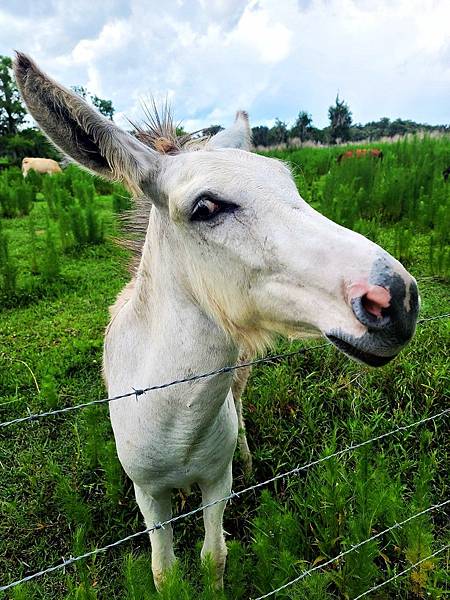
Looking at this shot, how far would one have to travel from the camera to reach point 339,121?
3003 centimetres

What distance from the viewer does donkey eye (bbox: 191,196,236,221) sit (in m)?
1.37

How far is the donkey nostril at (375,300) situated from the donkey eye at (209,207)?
0.50 metres

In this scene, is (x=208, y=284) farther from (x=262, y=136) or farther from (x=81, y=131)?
(x=262, y=136)

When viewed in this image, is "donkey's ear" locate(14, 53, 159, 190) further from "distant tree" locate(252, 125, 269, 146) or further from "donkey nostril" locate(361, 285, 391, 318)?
"distant tree" locate(252, 125, 269, 146)

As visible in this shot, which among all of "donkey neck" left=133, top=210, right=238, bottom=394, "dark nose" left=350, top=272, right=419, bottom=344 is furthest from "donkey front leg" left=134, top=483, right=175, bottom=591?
"dark nose" left=350, top=272, right=419, bottom=344

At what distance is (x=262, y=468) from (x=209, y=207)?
224 centimetres

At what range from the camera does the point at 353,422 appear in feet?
10.5

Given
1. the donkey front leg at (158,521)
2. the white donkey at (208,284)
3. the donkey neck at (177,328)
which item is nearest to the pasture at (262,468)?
the donkey front leg at (158,521)

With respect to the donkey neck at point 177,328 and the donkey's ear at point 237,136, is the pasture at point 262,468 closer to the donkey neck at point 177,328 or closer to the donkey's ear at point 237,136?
the donkey's ear at point 237,136

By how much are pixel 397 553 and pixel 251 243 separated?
2004 millimetres

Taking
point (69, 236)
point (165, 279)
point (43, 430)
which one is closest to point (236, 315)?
point (165, 279)

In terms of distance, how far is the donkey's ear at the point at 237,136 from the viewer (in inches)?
85.8

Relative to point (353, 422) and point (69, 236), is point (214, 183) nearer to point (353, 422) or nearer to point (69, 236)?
point (353, 422)

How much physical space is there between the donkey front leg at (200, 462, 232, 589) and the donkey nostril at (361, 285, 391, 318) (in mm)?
1279
